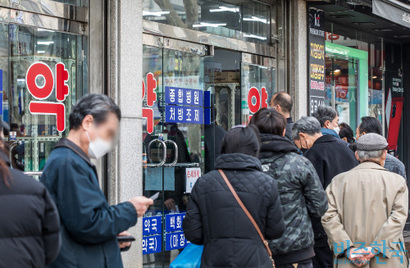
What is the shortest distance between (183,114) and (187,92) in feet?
0.90

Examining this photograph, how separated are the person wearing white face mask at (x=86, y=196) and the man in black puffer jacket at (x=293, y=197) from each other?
1.65m

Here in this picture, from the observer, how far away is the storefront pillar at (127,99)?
7047 millimetres

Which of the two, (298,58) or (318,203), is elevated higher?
(298,58)

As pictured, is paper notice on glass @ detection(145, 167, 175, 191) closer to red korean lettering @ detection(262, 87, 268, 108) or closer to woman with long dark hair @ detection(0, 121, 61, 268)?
red korean lettering @ detection(262, 87, 268, 108)

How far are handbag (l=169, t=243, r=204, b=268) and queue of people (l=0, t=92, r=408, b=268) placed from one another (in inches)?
13.8

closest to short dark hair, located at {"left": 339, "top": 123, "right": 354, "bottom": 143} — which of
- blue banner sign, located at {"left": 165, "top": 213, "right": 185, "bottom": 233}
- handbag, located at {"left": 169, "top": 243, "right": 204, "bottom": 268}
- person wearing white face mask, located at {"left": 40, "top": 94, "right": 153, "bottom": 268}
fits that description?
blue banner sign, located at {"left": 165, "top": 213, "right": 185, "bottom": 233}

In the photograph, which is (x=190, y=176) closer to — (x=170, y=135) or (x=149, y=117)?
(x=170, y=135)

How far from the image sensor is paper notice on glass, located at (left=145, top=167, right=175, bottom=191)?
7.67 metres

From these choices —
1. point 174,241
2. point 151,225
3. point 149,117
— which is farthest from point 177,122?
point 174,241

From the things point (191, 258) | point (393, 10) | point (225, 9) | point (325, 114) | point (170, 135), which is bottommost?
point (191, 258)

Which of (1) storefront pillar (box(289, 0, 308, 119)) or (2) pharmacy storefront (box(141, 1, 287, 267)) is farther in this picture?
(1) storefront pillar (box(289, 0, 308, 119))

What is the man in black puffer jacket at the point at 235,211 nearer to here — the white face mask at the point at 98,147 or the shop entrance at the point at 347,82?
the white face mask at the point at 98,147

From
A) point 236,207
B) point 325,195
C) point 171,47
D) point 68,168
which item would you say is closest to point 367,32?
point 171,47

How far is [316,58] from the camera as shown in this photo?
35.2 ft
